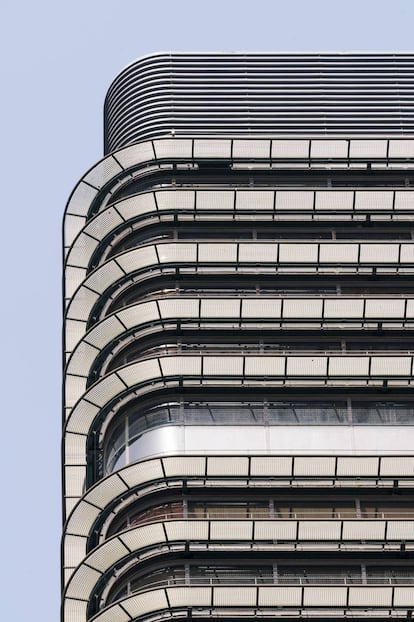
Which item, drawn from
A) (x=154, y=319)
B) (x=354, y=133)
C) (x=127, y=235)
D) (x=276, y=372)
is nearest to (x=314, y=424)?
(x=276, y=372)

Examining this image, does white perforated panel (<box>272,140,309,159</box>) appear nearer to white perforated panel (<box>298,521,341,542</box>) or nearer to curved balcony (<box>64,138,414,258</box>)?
curved balcony (<box>64,138,414,258</box>)

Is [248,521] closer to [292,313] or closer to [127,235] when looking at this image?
[292,313]

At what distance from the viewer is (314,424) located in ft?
336

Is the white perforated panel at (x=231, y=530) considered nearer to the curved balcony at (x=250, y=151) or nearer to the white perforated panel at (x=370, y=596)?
the white perforated panel at (x=370, y=596)

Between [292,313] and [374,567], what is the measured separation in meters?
15.7

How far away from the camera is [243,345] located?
105938 mm

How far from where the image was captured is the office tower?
94.8 meters

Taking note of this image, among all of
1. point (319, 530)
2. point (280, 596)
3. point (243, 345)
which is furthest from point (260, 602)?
point (243, 345)

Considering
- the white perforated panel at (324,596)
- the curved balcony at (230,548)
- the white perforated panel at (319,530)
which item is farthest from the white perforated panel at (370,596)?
the white perforated panel at (319,530)

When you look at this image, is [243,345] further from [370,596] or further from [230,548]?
[370,596]

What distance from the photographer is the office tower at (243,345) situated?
9475 cm

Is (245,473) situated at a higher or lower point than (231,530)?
higher

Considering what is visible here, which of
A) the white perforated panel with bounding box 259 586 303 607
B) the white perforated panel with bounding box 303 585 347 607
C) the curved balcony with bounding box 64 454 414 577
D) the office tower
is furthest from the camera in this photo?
the curved balcony with bounding box 64 454 414 577

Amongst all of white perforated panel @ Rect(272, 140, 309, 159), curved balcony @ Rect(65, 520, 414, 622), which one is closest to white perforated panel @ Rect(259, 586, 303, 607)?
curved balcony @ Rect(65, 520, 414, 622)
